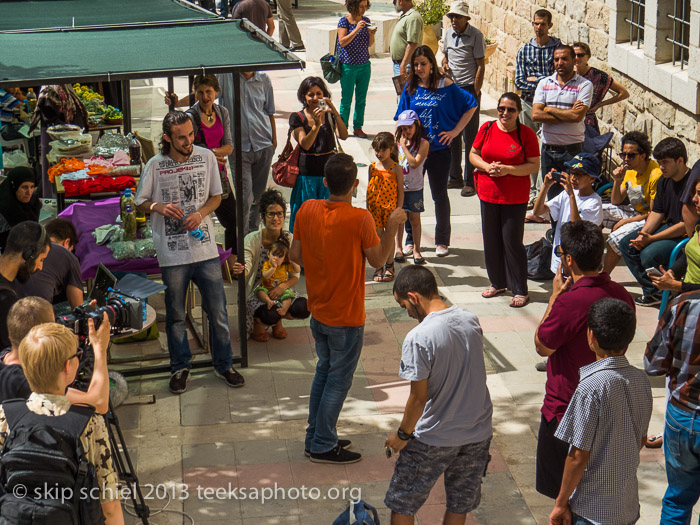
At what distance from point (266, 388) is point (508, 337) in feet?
7.04

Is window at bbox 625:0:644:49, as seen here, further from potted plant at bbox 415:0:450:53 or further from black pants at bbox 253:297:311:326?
potted plant at bbox 415:0:450:53

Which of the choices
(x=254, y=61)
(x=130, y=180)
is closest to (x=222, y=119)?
(x=130, y=180)

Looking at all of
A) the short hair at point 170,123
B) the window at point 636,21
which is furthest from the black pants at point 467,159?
the short hair at point 170,123

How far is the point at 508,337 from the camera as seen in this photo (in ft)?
26.4

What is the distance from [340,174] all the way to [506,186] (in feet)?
9.49

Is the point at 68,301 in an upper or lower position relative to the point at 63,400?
lower

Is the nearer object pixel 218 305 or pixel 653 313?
pixel 218 305

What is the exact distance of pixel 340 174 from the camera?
5.81 m

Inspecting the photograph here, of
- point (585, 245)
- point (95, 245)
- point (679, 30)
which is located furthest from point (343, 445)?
point (679, 30)

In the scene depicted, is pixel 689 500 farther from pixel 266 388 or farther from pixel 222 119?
pixel 222 119

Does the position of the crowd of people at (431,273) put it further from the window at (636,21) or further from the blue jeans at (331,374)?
the window at (636,21)

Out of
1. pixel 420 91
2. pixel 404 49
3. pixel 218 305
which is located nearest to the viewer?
pixel 218 305

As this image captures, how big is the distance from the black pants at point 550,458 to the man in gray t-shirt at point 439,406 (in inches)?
16.7

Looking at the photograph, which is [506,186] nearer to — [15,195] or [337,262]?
[337,262]
